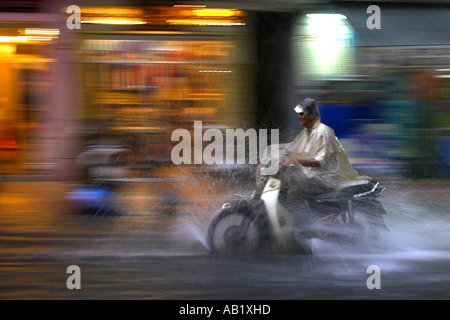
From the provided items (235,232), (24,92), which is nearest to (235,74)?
(24,92)

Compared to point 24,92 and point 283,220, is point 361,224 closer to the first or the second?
point 283,220

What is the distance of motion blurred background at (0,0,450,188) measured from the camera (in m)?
10.6

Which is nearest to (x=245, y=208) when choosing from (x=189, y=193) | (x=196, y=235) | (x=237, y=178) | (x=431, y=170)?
(x=196, y=235)

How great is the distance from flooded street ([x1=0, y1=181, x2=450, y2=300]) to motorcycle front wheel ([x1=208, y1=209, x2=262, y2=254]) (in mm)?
124

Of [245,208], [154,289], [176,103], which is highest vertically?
[176,103]

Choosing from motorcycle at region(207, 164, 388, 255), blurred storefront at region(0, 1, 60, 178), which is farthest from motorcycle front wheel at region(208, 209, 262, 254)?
blurred storefront at region(0, 1, 60, 178)

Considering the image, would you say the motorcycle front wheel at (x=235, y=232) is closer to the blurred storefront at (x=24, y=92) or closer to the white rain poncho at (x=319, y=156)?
the white rain poncho at (x=319, y=156)

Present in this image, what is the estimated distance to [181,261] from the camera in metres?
6.10

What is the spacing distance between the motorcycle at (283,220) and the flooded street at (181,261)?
0.14 metres

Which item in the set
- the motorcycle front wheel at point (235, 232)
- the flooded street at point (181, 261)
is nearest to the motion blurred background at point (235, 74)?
the flooded street at point (181, 261)

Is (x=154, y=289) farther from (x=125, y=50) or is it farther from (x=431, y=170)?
(x=431, y=170)

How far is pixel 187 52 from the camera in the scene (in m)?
10.7

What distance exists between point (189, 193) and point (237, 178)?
105cm

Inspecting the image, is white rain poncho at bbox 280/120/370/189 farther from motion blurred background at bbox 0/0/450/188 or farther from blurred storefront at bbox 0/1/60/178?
blurred storefront at bbox 0/1/60/178
